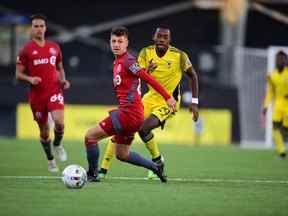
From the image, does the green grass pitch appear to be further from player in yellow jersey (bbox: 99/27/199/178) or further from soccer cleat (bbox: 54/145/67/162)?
A: player in yellow jersey (bbox: 99/27/199/178)

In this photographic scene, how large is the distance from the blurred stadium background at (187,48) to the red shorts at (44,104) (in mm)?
10564

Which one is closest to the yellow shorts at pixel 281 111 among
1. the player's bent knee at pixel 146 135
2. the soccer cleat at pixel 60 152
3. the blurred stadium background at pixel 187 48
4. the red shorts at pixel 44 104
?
the blurred stadium background at pixel 187 48

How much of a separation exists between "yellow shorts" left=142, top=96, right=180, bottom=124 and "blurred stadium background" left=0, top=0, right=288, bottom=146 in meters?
11.0

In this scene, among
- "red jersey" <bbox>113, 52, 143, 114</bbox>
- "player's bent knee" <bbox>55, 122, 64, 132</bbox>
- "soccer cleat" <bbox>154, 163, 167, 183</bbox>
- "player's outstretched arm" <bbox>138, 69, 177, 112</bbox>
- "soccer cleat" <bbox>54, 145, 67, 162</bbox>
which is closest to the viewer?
Answer: "player's outstretched arm" <bbox>138, 69, 177, 112</bbox>

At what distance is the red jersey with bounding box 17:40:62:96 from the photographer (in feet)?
50.4

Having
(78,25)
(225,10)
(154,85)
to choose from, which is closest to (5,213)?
(154,85)

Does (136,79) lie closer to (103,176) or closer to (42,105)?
(103,176)

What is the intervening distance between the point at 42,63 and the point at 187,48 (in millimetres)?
12686

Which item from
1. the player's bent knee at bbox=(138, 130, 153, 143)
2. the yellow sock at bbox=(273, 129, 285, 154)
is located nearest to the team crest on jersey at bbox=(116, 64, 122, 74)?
the player's bent knee at bbox=(138, 130, 153, 143)

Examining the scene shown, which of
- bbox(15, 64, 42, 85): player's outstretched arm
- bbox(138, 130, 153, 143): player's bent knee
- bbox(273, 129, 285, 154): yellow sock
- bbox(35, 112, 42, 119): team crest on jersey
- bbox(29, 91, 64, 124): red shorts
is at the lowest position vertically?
bbox(273, 129, 285, 154): yellow sock

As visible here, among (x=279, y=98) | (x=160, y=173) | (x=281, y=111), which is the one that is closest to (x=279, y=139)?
(x=281, y=111)

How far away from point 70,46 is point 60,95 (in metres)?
12.2

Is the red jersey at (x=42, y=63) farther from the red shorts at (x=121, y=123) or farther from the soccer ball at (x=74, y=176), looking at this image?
the soccer ball at (x=74, y=176)

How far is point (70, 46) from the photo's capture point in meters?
27.9
